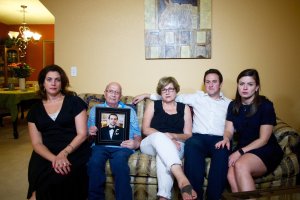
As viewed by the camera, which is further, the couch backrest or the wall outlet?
the wall outlet

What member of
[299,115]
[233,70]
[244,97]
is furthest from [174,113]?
[299,115]

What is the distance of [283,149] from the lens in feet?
6.44

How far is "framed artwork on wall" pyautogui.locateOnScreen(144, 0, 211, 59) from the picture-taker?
2.74 meters

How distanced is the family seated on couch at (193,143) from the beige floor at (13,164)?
73 centimetres

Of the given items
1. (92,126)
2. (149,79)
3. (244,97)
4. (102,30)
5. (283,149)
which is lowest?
(283,149)

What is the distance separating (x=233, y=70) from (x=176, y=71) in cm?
63

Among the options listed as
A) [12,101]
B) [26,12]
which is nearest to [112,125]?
[12,101]

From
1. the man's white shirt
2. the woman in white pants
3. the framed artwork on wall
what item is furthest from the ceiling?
the man's white shirt

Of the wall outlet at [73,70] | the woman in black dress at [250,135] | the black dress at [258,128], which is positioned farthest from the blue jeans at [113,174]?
the wall outlet at [73,70]

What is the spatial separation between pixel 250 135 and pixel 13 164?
102 inches

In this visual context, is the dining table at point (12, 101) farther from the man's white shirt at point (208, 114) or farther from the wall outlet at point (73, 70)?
the man's white shirt at point (208, 114)

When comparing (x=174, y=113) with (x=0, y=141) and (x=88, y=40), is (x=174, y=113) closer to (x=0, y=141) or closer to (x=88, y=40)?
(x=88, y=40)

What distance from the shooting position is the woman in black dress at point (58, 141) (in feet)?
5.43

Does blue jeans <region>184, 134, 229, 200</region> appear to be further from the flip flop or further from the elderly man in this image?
the elderly man
